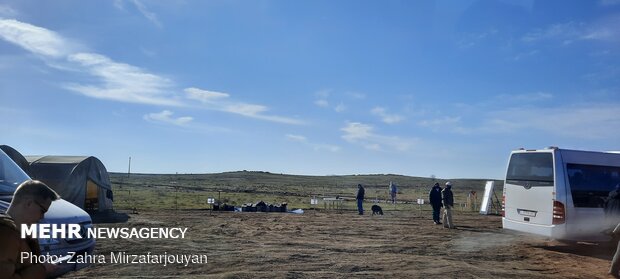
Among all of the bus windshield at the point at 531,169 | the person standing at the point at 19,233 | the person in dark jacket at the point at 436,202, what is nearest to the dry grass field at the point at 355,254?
the bus windshield at the point at 531,169

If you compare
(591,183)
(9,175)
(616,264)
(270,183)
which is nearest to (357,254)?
(616,264)

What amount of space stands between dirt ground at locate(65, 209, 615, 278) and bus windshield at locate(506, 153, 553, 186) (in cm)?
189

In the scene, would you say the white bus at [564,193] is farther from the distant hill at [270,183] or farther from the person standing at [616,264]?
the distant hill at [270,183]

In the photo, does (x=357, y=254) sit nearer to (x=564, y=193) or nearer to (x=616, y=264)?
(x=616, y=264)

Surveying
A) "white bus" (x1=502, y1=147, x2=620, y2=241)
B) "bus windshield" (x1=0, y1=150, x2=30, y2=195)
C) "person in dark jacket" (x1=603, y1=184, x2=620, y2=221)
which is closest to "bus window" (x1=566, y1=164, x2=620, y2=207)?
"white bus" (x1=502, y1=147, x2=620, y2=241)

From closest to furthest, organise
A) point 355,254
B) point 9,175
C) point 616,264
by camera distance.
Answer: point 9,175 → point 616,264 → point 355,254

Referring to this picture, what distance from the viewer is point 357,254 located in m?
11.5

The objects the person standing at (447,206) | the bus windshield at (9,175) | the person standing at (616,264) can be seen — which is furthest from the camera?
the person standing at (447,206)

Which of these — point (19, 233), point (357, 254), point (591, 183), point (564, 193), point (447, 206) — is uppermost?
point (591, 183)

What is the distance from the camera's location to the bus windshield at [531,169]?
1308 cm

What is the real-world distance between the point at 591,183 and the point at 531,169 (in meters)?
1.54

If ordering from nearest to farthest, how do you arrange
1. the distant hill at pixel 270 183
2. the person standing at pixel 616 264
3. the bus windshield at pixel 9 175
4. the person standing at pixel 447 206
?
the bus windshield at pixel 9 175 → the person standing at pixel 616 264 → the person standing at pixel 447 206 → the distant hill at pixel 270 183

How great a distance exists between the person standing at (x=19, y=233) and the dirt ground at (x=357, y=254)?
5.25m

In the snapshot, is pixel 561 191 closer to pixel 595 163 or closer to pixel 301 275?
pixel 595 163
